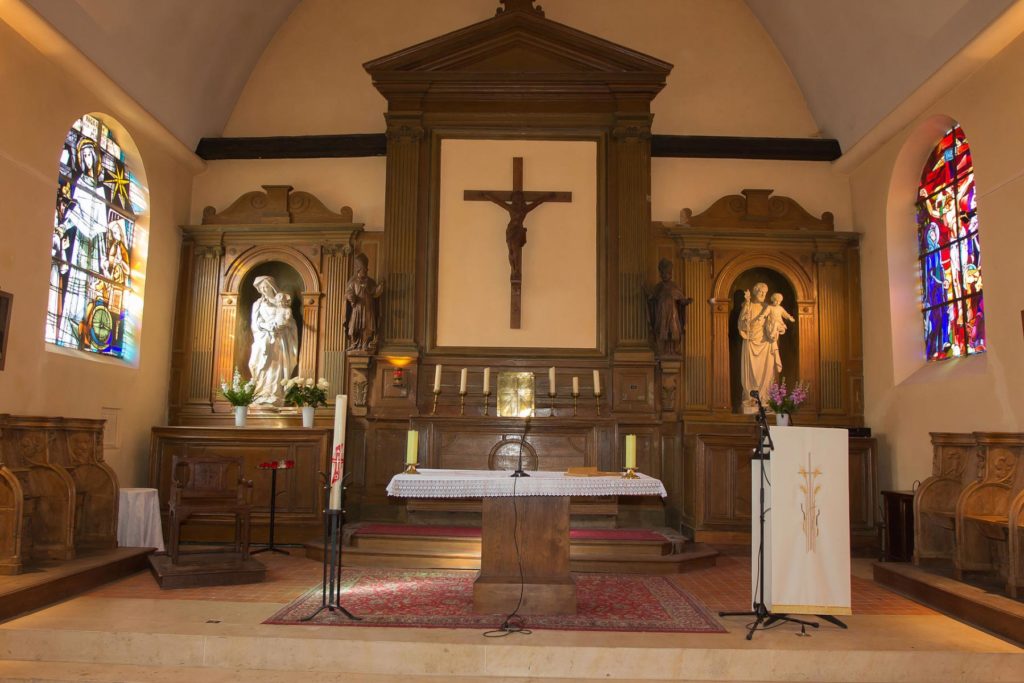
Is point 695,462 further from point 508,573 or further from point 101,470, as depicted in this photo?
point 101,470

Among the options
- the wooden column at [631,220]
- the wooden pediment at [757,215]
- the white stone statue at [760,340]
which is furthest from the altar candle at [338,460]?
the wooden pediment at [757,215]

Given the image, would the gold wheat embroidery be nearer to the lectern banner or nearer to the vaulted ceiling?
the lectern banner

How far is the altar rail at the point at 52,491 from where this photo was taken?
5965 millimetres

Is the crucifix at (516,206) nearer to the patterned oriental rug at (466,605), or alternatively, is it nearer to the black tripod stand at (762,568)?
the patterned oriental rug at (466,605)

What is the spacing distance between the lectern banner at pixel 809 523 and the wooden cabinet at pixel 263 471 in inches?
195

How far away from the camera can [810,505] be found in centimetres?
533

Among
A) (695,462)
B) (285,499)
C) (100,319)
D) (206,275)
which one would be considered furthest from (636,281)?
(100,319)

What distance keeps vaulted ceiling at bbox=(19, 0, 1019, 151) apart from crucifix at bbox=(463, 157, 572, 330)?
253 cm

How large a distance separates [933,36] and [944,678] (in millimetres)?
5629

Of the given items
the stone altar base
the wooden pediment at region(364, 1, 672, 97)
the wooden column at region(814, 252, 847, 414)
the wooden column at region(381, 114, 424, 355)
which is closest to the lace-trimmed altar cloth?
the stone altar base

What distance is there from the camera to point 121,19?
26.1ft

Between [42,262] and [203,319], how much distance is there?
262cm

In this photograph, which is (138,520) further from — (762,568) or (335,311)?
(762,568)

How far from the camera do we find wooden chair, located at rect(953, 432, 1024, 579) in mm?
6215
